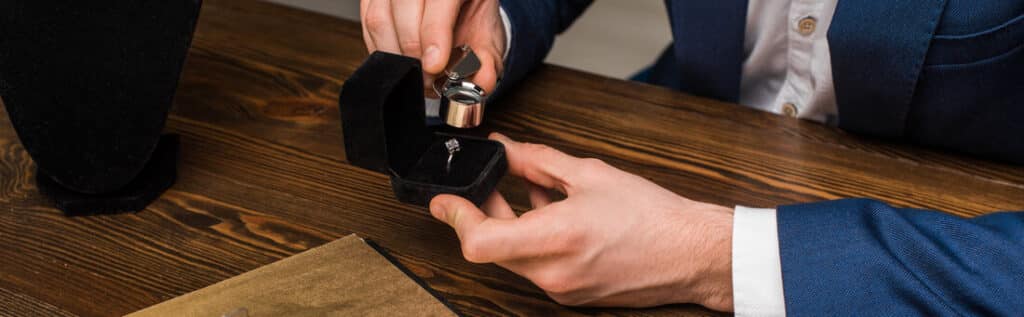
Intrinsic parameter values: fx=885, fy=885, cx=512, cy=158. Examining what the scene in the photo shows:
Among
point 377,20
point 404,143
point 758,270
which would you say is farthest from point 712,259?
point 377,20

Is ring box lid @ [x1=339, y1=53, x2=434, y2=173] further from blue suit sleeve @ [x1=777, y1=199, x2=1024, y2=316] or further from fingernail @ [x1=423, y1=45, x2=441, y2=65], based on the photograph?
blue suit sleeve @ [x1=777, y1=199, x2=1024, y2=316]

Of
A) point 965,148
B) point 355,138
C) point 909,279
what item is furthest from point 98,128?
point 965,148

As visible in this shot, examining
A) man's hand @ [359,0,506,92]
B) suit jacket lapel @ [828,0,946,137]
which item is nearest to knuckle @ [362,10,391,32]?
man's hand @ [359,0,506,92]

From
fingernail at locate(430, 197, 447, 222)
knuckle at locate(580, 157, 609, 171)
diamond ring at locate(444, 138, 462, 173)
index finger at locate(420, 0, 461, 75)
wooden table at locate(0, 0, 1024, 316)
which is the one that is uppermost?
index finger at locate(420, 0, 461, 75)

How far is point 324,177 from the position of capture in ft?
2.72

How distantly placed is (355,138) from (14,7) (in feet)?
0.96

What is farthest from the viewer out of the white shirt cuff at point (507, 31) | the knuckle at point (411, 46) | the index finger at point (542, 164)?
the white shirt cuff at point (507, 31)

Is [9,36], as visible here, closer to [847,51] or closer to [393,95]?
[393,95]

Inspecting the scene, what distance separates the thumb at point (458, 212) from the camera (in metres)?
0.67

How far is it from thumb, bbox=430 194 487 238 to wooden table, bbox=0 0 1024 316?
0.17ft

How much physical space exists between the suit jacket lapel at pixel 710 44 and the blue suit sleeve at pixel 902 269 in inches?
15.2

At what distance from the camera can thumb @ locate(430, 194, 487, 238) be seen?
2.20 feet

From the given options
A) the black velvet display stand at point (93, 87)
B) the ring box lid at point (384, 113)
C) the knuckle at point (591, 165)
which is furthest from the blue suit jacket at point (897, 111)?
the black velvet display stand at point (93, 87)

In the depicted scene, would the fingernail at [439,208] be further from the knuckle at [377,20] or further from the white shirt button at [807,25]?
the white shirt button at [807,25]
